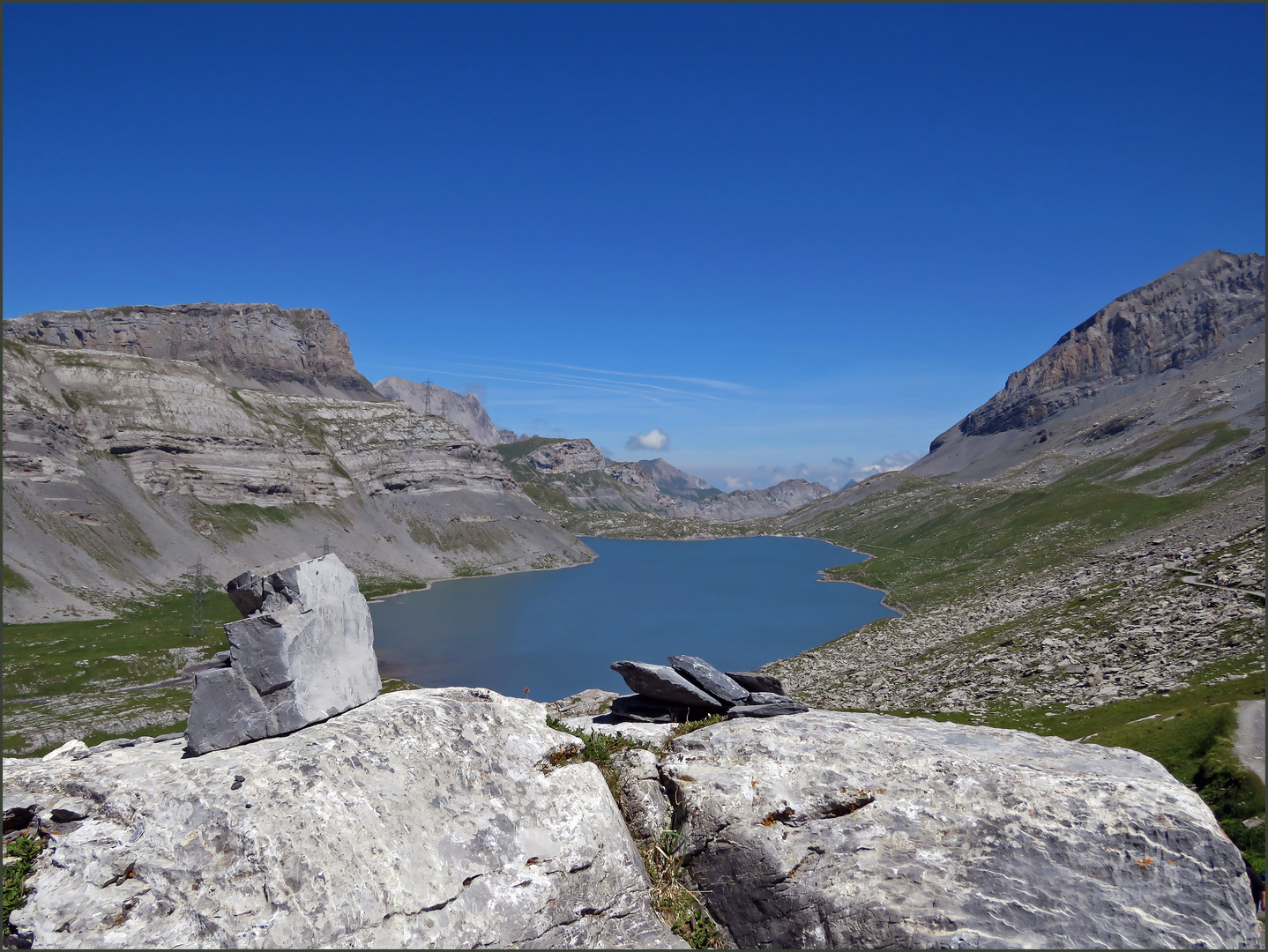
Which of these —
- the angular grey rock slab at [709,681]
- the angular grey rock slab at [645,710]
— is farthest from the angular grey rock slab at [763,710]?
the angular grey rock slab at [645,710]

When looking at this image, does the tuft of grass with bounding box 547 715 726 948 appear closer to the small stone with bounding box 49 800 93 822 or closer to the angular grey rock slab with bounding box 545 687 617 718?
the small stone with bounding box 49 800 93 822

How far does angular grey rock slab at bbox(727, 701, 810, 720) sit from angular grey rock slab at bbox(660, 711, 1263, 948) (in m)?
1.19

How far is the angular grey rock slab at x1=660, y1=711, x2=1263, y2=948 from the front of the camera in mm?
7613

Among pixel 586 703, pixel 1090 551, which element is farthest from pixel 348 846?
pixel 1090 551

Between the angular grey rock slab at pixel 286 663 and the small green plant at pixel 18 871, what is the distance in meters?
1.61

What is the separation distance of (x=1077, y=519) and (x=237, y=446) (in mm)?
187333

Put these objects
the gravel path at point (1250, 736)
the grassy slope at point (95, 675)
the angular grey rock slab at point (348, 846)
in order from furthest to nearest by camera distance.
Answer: the grassy slope at point (95, 675) → the gravel path at point (1250, 736) → the angular grey rock slab at point (348, 846)

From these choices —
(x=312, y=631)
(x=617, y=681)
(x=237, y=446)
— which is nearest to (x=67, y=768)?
(x=312, y=631)

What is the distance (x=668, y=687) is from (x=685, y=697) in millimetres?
354

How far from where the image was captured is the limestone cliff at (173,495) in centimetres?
11338

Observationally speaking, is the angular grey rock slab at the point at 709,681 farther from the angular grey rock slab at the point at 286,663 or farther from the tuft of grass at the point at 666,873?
the angular grey rock slab at the point at 286,663

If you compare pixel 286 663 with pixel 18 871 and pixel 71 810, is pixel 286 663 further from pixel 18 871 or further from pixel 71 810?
pixel 18 871

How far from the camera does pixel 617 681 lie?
69.5 m

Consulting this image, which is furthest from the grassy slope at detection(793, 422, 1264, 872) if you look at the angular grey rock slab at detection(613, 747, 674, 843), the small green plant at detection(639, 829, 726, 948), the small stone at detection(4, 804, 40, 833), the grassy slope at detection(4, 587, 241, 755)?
the grassy slope at detection(4, 587, 241, 755)
